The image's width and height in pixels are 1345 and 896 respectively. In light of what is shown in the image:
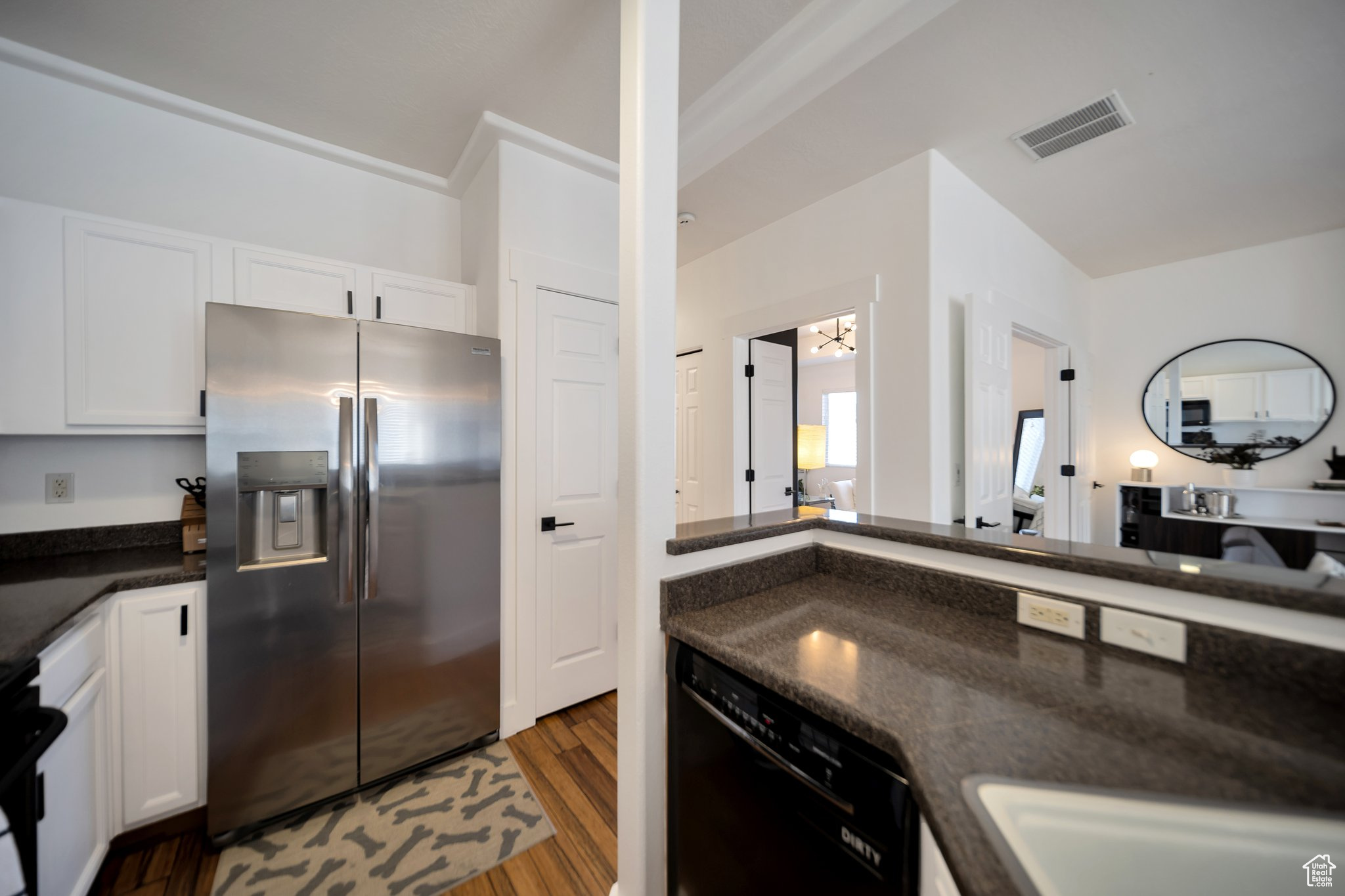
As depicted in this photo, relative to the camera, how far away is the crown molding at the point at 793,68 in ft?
5.10

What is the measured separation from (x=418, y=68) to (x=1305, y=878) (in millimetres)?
2821

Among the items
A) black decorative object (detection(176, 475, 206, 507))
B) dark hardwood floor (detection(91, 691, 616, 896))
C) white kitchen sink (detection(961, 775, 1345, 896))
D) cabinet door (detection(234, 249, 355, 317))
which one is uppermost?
cabinet door (detection(234, 249, 355, 317))

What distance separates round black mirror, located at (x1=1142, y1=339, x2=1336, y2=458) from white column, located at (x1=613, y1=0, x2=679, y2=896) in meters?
4.63

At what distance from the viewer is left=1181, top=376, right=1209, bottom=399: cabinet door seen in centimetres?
352

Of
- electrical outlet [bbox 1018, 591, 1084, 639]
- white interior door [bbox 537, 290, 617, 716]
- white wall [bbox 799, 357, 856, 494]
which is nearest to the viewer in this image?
electrical outlet [bbox 1018, 591, 1084, 639]

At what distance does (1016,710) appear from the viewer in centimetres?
70

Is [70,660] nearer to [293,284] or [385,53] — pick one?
[293,284]

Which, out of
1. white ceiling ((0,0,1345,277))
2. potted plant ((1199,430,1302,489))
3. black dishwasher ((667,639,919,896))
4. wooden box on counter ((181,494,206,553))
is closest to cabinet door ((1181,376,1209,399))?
potted plant ((1199,430,1302,489))

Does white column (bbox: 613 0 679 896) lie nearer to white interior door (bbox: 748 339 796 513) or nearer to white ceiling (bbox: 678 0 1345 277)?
white ceiling (bbox: 678 0 1345 277)

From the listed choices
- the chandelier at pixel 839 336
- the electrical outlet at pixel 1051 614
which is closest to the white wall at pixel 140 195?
the electrical outlet at pixel 1051 614

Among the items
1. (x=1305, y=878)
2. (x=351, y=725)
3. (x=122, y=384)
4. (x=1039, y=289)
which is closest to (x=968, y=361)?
(x=1039, y=289)

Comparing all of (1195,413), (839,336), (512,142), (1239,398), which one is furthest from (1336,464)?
(512,142)

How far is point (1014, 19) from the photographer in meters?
1.53

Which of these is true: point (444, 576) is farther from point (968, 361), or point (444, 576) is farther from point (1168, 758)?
point (968, 361)
